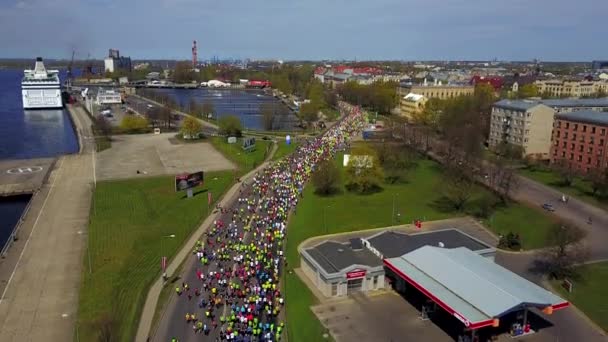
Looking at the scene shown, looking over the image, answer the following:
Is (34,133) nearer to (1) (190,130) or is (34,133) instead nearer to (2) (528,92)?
(1) (190,130)

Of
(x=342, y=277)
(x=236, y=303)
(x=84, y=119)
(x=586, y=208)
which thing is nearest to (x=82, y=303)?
(x=236, y=303)

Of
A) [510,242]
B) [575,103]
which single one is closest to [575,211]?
[510,242]

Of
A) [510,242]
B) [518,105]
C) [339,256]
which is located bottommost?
[510,242]

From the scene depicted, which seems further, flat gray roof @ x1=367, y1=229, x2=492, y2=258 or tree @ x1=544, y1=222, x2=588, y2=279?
tree @ x1=544, y1=222, x2=588, y2=279

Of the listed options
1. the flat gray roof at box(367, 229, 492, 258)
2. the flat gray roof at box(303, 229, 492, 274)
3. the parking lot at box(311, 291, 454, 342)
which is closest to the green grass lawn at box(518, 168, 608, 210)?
the flat gray roof at box(367, 229, 492, 258)

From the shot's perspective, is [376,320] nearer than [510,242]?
Yes

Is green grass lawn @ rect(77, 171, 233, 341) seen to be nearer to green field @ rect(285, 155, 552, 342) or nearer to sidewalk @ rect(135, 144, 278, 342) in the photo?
sidewalk @ rect(135, 144, 278, 342)
